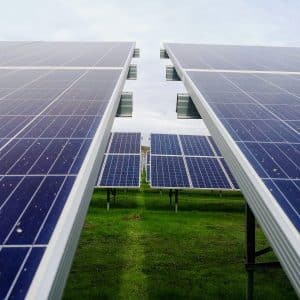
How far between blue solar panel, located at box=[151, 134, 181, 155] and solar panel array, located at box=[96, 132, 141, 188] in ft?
3.04

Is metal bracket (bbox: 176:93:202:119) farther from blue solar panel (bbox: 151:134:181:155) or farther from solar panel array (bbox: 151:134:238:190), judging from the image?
blue solar panel (bbox: 151:134:181:155)

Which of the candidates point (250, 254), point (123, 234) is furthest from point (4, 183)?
point (123, 234)

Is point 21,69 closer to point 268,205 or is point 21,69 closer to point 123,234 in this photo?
point 123,234

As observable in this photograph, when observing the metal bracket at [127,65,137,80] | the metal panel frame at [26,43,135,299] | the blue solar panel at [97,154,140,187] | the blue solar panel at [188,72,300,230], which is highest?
the metal bracket at [127,65,137,80]

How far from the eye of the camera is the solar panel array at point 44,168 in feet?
15.2

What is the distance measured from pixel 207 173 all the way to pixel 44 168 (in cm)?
1473

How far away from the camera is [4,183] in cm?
684

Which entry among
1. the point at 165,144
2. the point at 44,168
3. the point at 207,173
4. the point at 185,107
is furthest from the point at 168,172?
the point at 44,168

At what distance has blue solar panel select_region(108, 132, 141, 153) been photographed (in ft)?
84.2

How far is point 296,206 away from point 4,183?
4201mm

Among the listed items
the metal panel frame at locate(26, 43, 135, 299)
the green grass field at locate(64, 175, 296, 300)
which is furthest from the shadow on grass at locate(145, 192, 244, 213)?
the metal panel frame at locate(26, 43, 135, 299)

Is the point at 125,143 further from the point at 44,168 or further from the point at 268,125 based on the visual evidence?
the point at 44,168

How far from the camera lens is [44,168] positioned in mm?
7414

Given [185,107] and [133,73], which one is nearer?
[185,107]
